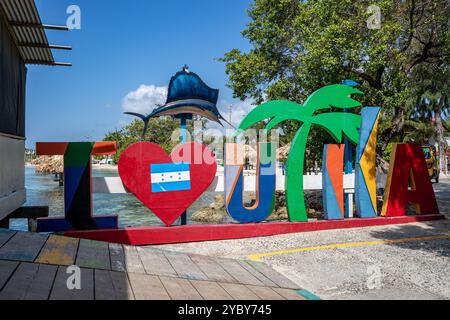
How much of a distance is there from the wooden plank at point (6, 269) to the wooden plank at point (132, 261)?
1287mm

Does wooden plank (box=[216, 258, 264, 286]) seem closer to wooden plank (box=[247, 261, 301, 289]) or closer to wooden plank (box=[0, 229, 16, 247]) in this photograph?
wooden plank (box=[247, 261, 301, 289])

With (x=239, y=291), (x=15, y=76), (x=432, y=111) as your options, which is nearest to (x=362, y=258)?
(x=239, y=291)

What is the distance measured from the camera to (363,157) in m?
8.84

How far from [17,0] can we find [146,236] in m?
4.67

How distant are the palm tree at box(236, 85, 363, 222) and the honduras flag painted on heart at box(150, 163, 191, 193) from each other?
4.62ft

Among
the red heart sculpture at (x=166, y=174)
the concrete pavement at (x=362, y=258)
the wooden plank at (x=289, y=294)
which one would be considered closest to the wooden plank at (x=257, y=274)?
the wooden plank at (x=289, y=294)

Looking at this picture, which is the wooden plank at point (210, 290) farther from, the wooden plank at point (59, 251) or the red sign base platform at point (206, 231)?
the red sign base platform at point (206, 231)

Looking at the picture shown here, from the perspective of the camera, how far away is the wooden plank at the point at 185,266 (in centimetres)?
487

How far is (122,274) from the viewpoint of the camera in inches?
175

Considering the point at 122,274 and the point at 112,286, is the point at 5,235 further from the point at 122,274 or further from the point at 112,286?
the point at 112,286

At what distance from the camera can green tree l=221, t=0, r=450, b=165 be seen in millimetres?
11820

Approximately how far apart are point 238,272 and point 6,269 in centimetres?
288

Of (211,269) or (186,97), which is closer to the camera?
(211,269)
